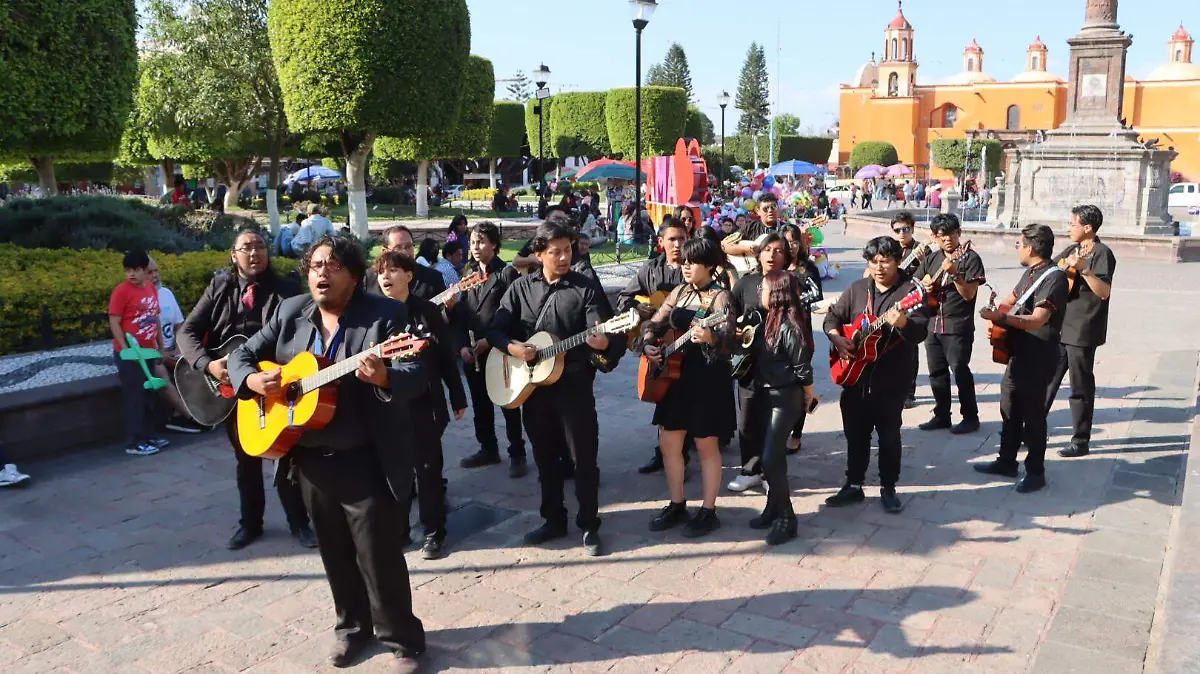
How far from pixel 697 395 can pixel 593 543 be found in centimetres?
100

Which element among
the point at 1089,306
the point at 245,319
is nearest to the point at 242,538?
the point at 245,319

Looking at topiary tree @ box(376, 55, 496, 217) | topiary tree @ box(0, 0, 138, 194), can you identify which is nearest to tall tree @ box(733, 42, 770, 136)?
topiary tree @ box(376, 55, 496, 217)

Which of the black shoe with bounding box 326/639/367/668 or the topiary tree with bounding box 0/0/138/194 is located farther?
the topiary tree with bounding box 0/0/138/194

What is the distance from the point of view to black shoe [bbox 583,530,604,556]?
201 inches

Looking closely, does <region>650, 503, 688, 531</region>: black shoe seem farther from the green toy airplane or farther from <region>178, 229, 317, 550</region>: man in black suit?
the green toy airplane

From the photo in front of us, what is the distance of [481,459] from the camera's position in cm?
677

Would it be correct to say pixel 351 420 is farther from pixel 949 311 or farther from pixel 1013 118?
pixel 1013 118

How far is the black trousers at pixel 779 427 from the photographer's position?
5.13 metres

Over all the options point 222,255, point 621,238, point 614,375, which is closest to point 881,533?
point 614,375

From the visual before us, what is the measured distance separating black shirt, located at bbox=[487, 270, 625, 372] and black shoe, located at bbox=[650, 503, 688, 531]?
3.53 ft

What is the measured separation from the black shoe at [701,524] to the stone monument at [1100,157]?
64.8ft

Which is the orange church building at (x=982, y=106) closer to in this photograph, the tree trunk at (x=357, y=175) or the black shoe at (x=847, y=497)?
the tree trunk at (x=357, y=175)

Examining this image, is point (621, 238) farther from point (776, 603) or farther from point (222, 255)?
point (776, 603)

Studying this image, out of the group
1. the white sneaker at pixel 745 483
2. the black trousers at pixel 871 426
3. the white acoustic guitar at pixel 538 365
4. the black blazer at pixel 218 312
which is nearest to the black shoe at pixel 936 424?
the black trousers at pixel 871 426
